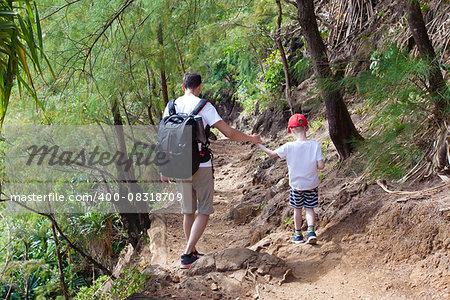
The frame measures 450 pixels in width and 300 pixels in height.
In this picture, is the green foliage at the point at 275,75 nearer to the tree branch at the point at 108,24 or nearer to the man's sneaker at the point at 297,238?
the tree branch at the point at 108,24

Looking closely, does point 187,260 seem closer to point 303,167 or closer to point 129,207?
point 303,167

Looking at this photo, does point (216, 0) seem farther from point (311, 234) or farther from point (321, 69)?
point (311, 234)

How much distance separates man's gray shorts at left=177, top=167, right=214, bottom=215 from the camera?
368cm

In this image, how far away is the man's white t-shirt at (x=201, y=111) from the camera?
354 cm

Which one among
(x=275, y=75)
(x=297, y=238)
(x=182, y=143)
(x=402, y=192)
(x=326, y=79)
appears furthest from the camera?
(x=275, y=75)

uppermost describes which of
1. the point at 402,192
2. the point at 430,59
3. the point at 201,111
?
the point at 430,59

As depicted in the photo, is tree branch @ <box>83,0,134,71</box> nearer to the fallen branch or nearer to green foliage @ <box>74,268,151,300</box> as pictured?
green foliage @ <box>74,268,151,300</box>

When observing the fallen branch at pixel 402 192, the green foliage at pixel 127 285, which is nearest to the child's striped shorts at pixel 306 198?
the fallen branch at pixel 402 192

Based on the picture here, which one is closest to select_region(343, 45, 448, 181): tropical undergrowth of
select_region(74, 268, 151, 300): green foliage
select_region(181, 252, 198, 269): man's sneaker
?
select_region(181, 252, 198, 269): man's sneaker

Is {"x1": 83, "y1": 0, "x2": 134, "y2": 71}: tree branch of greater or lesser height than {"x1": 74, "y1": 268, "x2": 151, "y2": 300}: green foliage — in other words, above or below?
above

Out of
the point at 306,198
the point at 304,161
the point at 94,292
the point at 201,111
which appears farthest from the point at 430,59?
the point at 94,292

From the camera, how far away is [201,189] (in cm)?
373

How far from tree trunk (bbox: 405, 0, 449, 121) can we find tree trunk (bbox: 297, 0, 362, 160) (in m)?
0.96

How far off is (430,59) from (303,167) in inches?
63.3
